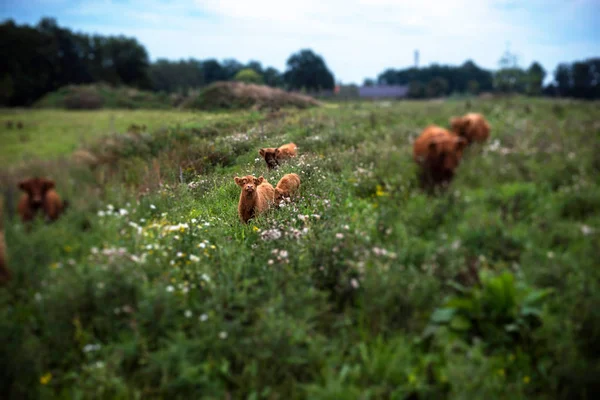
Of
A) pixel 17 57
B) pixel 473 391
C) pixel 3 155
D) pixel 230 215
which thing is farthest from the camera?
pixel 230 215

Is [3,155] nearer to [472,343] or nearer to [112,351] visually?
[112,351]

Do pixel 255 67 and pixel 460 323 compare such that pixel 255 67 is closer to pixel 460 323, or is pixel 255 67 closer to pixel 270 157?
pixel 270 157

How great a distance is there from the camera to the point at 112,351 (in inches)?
154

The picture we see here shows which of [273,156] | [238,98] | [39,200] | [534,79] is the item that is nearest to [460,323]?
[273,156]

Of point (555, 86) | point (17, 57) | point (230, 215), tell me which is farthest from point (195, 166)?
point (555, 86)

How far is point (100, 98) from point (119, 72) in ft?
3.40

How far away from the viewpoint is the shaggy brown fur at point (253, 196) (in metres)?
6.03

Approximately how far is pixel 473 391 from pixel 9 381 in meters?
3.69

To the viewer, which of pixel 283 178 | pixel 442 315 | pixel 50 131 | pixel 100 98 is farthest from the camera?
pixel 100 98

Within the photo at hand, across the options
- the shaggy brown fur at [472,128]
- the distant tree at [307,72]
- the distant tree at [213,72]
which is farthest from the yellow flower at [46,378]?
the distant tree at [307,72]

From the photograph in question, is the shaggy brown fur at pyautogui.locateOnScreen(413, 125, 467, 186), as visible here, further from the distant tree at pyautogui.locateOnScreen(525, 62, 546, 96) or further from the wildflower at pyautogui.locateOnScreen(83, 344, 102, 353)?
the wildflower at pyautogui.locateOnScreen(83, 344, 102, 353)

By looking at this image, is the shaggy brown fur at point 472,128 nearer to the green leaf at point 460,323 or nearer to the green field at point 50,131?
the green leaf at point 460,323

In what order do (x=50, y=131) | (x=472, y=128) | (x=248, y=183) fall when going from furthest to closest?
(x=248, y=183) < (x=472, y=128) < (x=50, y=131)

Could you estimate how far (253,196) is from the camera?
6148 millimetres
